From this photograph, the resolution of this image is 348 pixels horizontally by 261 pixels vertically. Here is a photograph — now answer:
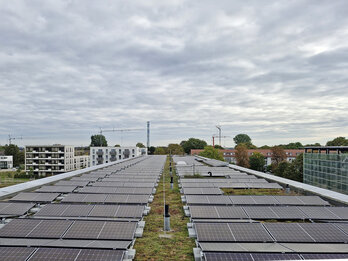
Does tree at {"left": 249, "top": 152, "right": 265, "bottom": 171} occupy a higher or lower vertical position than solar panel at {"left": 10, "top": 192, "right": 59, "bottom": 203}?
lower

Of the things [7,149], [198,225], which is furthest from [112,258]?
[7,149]

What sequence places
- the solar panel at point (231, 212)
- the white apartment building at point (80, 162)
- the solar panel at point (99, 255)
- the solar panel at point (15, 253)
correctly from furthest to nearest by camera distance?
the white apartment building at point (80, 162) < the solar panel at point (231, 212) < the solar panel at point (99, 255) < the solar panel at point (15, 253)

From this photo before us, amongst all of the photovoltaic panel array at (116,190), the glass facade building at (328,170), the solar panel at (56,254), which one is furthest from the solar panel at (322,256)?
the glass facade building at (328,170)

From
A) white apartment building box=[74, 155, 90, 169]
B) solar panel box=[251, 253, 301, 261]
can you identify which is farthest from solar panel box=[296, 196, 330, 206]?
white apartment building box=[74, 155, 90, 169]

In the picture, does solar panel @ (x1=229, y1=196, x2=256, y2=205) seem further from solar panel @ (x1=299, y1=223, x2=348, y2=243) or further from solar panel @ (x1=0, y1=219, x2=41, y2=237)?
solar panel @ (x1=0, y1=219, x2=41, y2=237)

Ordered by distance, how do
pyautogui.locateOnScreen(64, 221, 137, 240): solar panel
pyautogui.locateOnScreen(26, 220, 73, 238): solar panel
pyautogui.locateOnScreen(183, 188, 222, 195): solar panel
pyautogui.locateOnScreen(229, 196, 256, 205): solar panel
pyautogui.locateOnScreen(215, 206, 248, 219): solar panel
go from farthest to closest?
1. pyautogui.locateOnScreen(183, 188, 222, 195): solar panel
2. pyautogui.locateOnScreen(229, 196, 256, 205): solar panel
3. pyautogui.locateOnScreen(215, 206, 248, 219): solar panel
4. pyautogui.locateOnScreen(26, 220, 73, 238): solar panel
5. pyautogui.locateOnScreen(64, 221, 137, 240): solar panel

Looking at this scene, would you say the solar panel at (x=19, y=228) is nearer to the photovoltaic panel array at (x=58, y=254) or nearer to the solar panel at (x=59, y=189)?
the photovoltaic panel array at (x=58, y=254)

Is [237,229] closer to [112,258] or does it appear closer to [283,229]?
[283,229]
